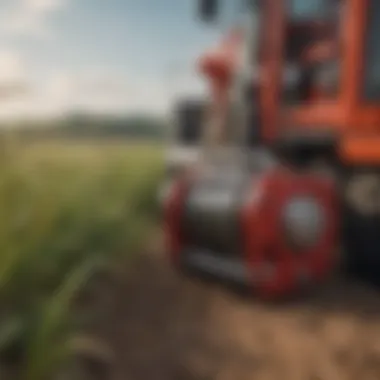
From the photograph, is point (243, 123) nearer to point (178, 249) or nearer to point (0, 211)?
point (178, 249)

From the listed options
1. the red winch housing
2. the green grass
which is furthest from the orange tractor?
the green grass

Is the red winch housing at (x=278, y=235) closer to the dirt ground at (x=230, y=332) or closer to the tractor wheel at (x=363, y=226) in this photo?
the dirt ground at (x=230, y=332)

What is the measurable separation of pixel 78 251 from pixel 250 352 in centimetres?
31

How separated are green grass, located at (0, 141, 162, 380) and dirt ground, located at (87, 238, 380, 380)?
0.30 ft

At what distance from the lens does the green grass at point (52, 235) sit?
1110 millimetres

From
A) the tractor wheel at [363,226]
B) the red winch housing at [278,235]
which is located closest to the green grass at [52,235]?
the red winch housing at [278,235]

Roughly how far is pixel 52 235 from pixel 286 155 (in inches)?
32.5

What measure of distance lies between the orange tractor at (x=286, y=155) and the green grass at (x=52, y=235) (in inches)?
6.6

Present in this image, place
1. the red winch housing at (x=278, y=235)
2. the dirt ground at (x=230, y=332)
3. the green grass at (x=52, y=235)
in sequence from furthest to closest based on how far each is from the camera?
the red winch housing at (x=278, y=235) → the dirt ground at (x=230, y=332) → the green grass at (x=52, y=235)

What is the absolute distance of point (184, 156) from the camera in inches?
77.2

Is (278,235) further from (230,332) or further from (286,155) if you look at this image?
(286,155)

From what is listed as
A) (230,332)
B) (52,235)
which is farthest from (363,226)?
(52,235)

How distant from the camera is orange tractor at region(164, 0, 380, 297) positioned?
1519 mm

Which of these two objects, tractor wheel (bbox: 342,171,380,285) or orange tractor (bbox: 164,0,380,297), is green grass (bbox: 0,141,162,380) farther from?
tractor wheel (bbox: 342,171,380,285)
